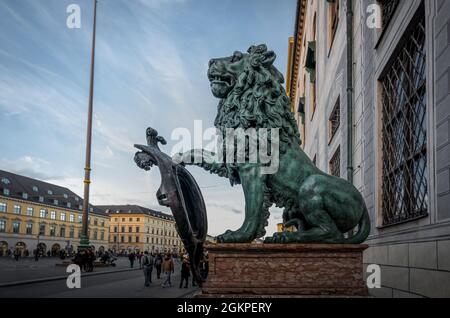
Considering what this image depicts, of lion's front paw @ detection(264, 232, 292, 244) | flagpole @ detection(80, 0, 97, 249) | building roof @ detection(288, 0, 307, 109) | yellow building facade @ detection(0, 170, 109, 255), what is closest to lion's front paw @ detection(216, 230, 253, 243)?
lion's front paw @ detection(264, 232, 292, 244)

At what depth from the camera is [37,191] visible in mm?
85688

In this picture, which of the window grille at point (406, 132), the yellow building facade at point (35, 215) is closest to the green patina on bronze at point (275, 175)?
the window grille at point (406, 132)

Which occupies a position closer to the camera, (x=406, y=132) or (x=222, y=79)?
(x=222, y=79)

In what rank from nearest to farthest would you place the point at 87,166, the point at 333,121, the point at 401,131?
the point at 401,131 < the point at 333,121 < the point at 87,166

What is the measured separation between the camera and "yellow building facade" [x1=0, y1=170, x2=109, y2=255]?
75994 mm

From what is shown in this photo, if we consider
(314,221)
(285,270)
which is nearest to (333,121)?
(314,221)

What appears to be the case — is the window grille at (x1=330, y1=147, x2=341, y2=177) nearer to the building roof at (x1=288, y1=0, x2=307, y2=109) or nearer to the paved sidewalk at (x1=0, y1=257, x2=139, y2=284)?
the building roof at (x1=288, y1=0, x2=307, y2=109)

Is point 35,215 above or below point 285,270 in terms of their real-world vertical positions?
above

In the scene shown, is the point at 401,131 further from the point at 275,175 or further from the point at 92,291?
the point at 92,291

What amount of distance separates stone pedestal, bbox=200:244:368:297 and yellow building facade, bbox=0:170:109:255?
239ft

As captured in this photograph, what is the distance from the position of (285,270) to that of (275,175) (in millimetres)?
791

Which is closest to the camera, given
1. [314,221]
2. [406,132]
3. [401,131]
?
[314,221]

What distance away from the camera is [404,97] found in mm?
5828
